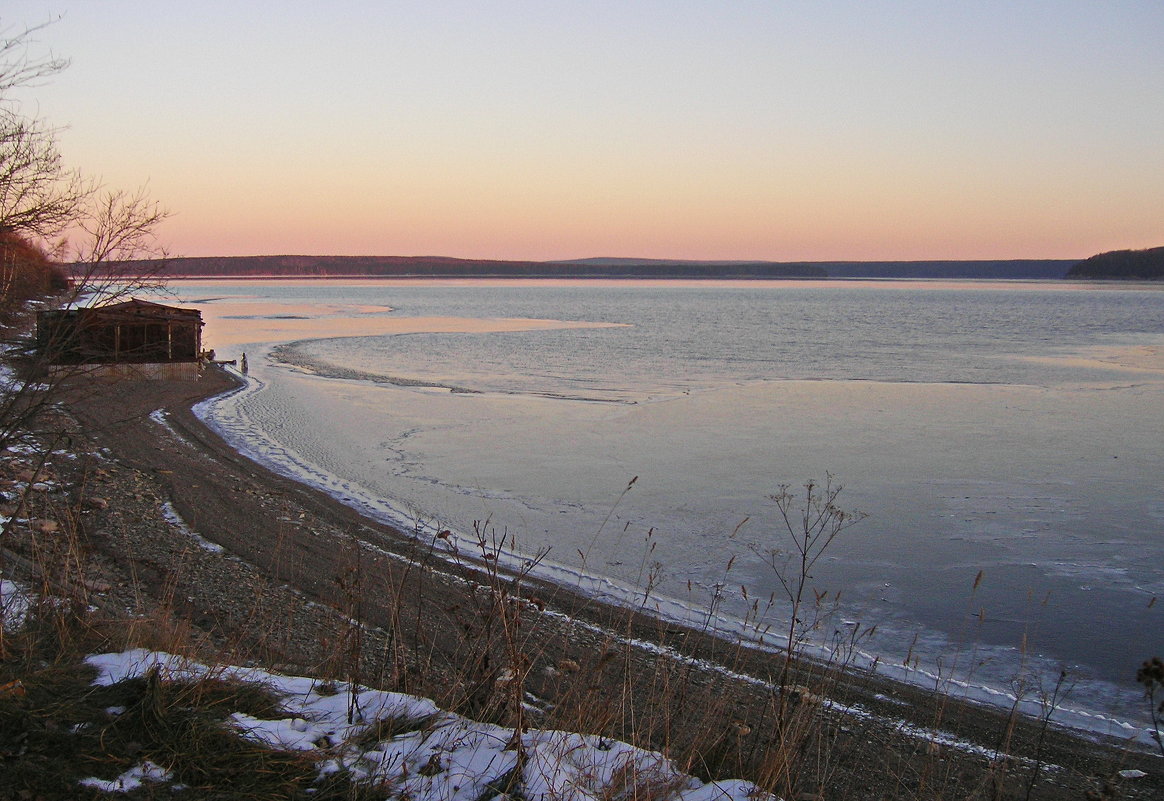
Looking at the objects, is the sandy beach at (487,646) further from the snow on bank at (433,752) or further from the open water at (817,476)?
the open water at (817,476)

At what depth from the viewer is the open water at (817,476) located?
8.88m

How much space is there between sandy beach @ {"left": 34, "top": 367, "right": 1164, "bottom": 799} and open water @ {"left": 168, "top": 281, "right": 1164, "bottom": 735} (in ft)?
2.16

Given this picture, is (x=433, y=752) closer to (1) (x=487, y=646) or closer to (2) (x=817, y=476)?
(1) (x=487, y=646)

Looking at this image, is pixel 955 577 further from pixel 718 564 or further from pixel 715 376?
pixel 715 376

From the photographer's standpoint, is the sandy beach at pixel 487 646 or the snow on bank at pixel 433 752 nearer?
the snow on bank at pixel 433 752

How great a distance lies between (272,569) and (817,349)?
32.9 metres

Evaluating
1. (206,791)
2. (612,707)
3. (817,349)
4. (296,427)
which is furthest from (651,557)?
(817,349)

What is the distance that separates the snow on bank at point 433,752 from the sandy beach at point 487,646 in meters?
0.21

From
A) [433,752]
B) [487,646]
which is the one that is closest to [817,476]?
[487,646]

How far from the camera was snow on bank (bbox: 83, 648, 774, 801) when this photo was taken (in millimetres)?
3537

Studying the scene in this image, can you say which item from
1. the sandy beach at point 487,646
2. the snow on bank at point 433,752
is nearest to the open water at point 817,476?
the sandy beach at point 487,646

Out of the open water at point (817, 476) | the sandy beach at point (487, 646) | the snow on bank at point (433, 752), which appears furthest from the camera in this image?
the open water at point (817, 476)

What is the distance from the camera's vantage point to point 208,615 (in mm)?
7602

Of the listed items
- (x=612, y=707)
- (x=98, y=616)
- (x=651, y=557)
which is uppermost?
(x=98, y=616)
